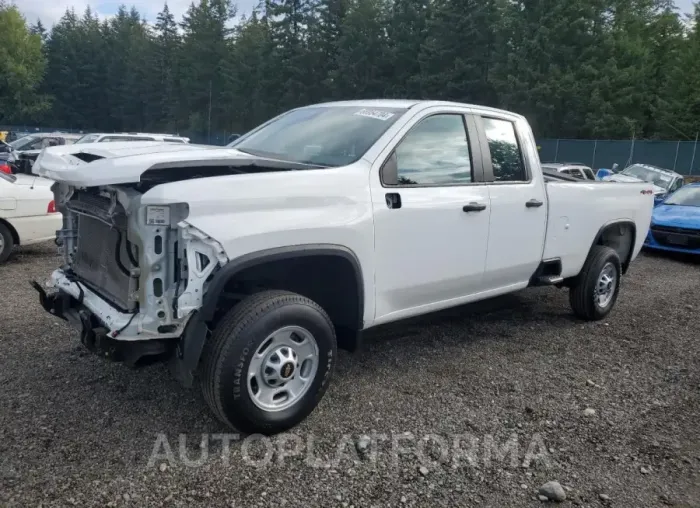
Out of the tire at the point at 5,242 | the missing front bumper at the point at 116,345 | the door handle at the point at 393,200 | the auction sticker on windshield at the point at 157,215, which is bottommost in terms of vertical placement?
the tire at the point at 5,242

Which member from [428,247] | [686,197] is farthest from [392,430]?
[686,197]

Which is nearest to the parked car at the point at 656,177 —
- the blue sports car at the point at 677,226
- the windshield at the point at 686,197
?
the windshield at the point at 686,197

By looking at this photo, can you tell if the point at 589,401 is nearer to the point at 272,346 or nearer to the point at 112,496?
the point at 272,346

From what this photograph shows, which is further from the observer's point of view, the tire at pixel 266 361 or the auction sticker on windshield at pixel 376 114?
the auction sticker on windshield at pixel 376 114

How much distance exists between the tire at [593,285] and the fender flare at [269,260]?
9.90ft

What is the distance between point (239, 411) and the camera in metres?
3.18

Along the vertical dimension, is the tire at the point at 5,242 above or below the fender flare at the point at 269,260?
below

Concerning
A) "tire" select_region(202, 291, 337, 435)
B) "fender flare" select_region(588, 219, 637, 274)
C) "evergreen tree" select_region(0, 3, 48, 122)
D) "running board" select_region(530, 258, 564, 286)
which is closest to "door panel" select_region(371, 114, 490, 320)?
"tire" select_region(202, 291, 337, 435)

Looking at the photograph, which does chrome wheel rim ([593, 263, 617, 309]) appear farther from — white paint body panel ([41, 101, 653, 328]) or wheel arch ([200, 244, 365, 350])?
wheel arch ([200, 244, 365, 350])

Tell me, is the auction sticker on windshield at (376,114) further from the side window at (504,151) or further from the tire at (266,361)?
the tire at (266,361)

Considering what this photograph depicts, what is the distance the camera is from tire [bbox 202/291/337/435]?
122 inches

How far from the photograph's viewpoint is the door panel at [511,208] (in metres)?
4.59

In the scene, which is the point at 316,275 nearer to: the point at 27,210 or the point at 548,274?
the point at 548,274

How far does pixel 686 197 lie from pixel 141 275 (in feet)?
38.5
